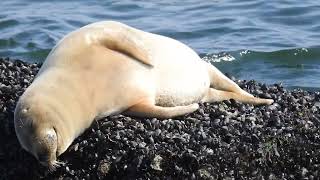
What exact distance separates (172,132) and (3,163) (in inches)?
55.7

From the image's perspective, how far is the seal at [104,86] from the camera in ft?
18.9

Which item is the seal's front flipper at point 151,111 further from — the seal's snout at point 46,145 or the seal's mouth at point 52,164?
the seal's snout at point 46,145

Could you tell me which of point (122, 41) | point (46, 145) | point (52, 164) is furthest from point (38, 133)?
point (122, 41)

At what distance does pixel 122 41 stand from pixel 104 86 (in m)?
0.65

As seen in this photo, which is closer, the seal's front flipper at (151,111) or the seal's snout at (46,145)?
the seal's snout at (46,145)

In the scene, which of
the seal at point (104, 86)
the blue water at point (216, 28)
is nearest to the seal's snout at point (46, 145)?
the seal at point (104, 86)

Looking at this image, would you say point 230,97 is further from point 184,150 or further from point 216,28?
point 216,28

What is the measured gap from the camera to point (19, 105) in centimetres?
592

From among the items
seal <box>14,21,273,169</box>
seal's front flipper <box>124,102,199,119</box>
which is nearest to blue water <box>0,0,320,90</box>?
seal <box>14,21,273,169</box>

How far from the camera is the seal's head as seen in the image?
18.3 ft

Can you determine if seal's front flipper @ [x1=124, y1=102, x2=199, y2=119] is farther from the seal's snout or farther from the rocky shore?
the seal's snout

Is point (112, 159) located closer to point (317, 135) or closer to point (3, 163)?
point (3, 163)

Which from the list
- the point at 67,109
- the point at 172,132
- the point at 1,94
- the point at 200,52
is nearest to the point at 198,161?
the point at 172,132

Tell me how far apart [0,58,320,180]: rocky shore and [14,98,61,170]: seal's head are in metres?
0.52
